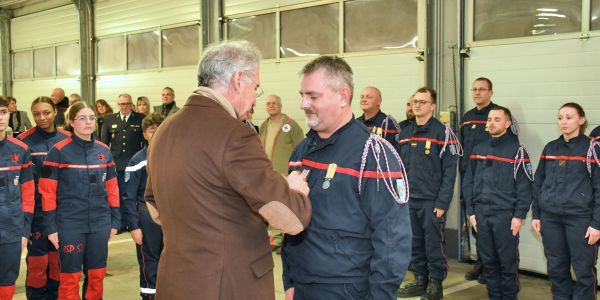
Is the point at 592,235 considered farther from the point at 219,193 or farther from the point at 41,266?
the point at 41,266

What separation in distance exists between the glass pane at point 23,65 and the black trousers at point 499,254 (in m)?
12.1

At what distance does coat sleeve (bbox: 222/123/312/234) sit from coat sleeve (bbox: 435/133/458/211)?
3398 millimetres

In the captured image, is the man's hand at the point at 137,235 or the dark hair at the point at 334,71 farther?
the man's hand at the point at 137,235

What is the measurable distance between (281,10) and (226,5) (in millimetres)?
1219

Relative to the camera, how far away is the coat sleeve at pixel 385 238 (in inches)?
91.0

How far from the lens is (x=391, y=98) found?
728 centimetres

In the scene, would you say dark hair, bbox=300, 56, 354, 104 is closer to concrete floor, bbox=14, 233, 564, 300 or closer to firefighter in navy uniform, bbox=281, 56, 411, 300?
firefighter in navy uniform, bbox=281, 56, 411, 300

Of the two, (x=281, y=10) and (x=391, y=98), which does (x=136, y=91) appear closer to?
(x=281, y=10)

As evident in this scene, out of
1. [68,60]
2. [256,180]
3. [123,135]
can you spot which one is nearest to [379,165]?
[256,180]

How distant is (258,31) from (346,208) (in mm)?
6901

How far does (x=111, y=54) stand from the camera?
11680 millimetres

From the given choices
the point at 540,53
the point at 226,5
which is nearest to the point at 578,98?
the point at 540,53

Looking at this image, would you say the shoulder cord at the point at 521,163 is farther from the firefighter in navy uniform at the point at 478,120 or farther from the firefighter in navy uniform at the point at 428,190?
the firefighter in navy uniform at the point at 478,120

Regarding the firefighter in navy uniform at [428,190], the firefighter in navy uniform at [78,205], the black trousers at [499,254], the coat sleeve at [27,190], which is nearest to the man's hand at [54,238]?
the firefighter in navy uniform at [78,205]
